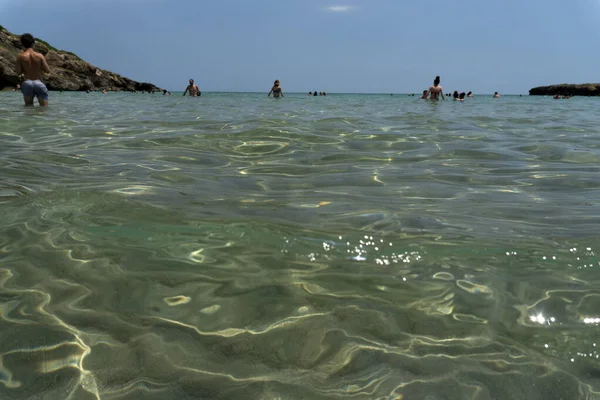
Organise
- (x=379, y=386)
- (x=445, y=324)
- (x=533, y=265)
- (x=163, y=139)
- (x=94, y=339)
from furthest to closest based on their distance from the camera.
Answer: (x=163, y=139) → (x=533, y=265) → (x=445, y=324) → (x=94, y=339) → (x=379, y=386)

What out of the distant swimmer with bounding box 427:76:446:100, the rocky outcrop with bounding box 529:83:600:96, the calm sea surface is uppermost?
the rocky outcrop with bounding box 529:83:600:96

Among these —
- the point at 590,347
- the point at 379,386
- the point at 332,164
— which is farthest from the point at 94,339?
the point at 332,164

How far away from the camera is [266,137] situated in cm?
606

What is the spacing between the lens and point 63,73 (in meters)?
48.2

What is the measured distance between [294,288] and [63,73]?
55385mm

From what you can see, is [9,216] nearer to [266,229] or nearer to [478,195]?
[266,229]

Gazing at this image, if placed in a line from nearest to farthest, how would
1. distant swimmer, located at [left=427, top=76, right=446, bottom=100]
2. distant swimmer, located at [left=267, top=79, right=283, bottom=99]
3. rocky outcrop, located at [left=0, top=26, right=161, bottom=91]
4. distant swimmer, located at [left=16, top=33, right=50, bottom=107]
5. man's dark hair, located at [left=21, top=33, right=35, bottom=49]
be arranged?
man's dark hair, located at [left=21, top=33, right=35, bottom=49], distant swimmer, located at [left=16, top=33, right=50, bottom=107], distant swimmer, located at [left=427, top=76, right=446, bottom=100], distant swimmer, located at [left=267, top=79, right=283, bottom=99], rocky outcrop, located at [left=0, top=26, right=161, bottom=91]

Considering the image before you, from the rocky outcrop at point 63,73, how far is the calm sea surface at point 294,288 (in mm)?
41107

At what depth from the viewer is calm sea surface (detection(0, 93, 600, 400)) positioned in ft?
4.09

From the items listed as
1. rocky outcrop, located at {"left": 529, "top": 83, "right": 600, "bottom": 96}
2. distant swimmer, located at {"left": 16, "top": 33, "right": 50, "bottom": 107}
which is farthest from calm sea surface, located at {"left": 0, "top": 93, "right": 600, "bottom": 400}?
rocky outcrop, located at {"left": 529, "top": 83, "right": 600, "bottom": 96}

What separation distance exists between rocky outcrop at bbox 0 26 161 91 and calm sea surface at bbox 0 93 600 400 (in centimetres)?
4111

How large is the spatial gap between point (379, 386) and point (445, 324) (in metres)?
0.41

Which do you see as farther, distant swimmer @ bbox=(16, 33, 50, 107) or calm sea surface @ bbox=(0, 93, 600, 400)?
distant swimmer @ bbox=(16, 33, 50, 107)

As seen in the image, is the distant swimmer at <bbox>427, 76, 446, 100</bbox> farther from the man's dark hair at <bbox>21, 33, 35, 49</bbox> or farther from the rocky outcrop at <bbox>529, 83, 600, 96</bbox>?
the rocky outcrop at <bbox>529, 83, 600, 96</bbox>
